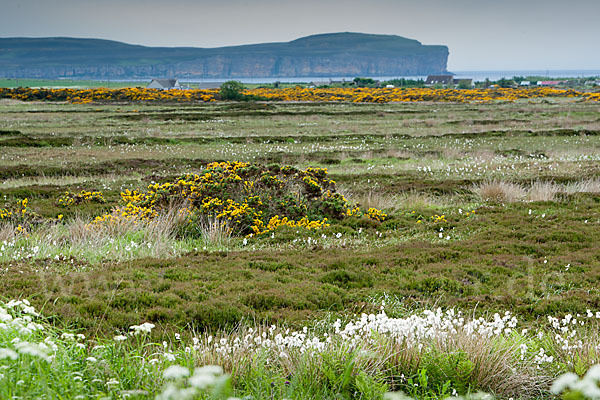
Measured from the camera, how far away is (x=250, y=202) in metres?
12.6

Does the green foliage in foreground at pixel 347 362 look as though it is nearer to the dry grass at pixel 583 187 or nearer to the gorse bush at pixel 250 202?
the gorse bush at pixel 250 202

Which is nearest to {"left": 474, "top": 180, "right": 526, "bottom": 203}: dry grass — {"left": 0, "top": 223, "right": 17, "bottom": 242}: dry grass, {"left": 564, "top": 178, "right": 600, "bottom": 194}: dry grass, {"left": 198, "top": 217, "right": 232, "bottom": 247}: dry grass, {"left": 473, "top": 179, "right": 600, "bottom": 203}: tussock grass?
{"left": 473, "top": 179, "right": 600, "bottom": 203}: tussock grass

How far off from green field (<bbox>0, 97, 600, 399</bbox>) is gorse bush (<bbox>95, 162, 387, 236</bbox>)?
43 cm

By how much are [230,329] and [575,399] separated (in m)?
4.77

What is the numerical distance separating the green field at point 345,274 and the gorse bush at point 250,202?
430 millimetres

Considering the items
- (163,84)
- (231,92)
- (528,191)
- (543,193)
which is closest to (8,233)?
(543,193)

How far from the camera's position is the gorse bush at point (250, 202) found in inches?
480

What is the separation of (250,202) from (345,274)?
4.49 meters

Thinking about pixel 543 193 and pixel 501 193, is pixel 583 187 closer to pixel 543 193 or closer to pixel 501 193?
pixel 543 193

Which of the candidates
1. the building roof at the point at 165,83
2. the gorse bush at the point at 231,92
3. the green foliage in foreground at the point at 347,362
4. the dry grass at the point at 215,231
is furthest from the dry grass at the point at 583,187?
the building roof at the point at 165,83

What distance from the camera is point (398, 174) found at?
2028 cm

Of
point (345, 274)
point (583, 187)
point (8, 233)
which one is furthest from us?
point (583, 187)

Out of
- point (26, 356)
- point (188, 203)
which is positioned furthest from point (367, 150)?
point (26, 356)

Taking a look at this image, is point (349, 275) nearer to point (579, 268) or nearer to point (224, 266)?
point (224, 266)
